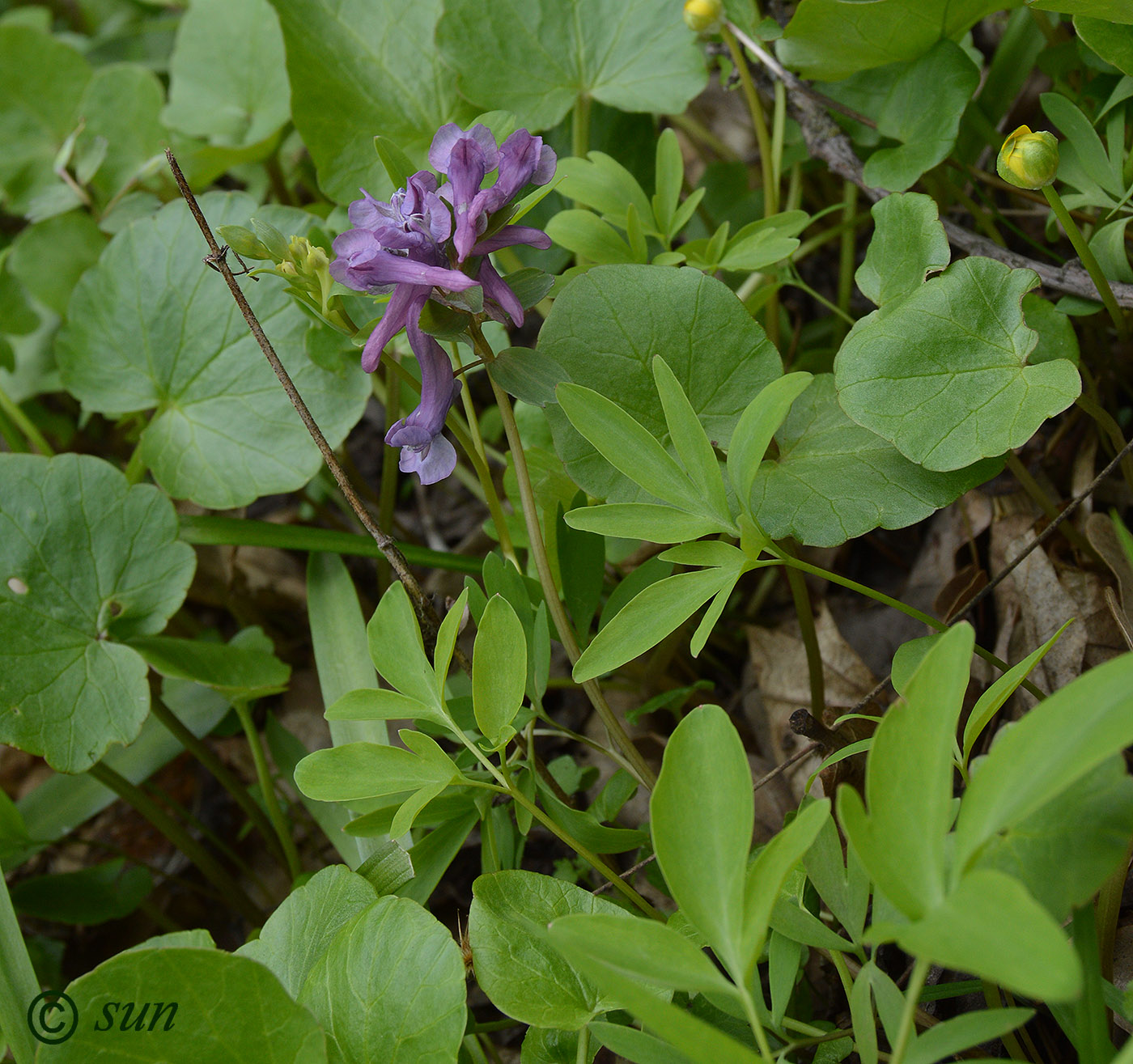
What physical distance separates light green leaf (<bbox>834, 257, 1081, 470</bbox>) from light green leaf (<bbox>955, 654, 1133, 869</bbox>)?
1.31 feet

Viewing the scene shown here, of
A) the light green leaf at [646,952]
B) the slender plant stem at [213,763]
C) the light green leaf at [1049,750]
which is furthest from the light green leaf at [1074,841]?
the slender plant stem at [213,763]

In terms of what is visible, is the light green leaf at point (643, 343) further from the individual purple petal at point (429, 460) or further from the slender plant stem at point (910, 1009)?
the slender plant stem at point (910, 1009)

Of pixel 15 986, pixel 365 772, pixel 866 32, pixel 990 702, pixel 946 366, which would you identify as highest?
pixel 866 32

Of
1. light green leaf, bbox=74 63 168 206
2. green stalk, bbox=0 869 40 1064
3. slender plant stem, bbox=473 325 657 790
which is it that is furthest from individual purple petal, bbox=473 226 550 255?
light green leaf, bbox=74 63 168 206

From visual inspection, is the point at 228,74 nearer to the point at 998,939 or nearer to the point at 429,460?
the point at 429,460

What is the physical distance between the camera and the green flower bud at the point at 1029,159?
756mm

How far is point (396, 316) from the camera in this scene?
754 mm

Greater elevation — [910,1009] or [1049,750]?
[1049,750]

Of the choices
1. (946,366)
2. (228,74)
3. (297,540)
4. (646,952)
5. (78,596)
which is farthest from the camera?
(228,74)

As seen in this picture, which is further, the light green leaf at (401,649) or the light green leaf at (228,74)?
the light green leaf at (228,74)

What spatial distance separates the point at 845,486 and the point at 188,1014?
723 mm

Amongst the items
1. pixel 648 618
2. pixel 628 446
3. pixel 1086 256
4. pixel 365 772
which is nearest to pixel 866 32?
pixel 1086 256

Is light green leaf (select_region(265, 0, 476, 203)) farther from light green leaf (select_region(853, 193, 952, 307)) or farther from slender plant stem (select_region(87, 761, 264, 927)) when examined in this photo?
slender plant stem (select_region(87, 761, 264, 927))

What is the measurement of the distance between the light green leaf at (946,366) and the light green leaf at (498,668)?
0.39 metres
